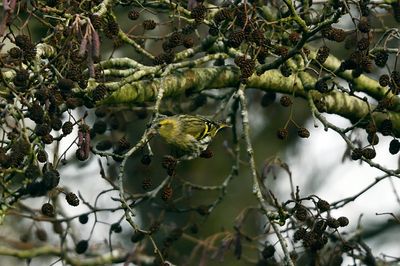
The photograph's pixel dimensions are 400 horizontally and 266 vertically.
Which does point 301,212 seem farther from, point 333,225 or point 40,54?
point 40,54

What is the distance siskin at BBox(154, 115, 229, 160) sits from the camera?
260 inches

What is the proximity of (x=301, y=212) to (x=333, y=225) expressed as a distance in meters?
0.21

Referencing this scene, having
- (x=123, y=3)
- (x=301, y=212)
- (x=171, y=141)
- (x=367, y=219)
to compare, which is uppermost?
(x=123, y=3)

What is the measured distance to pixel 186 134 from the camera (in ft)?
22.1

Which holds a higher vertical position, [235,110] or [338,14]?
[338,14]

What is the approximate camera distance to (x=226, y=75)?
698cm

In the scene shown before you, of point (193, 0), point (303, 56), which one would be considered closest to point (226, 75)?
point (303, 56)

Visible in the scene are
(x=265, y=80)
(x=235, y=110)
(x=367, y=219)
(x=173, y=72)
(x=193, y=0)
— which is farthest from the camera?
(x=367, y=219)

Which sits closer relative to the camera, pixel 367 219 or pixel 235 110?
pixel 235 110

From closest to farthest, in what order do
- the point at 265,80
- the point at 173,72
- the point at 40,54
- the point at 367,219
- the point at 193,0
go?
the point at 193,0 → the point at 40,54 → the point at 173,72 → the point at 265,80 → the point at 367,219

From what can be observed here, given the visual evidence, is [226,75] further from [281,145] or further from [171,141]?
[281,145]

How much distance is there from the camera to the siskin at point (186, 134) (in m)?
6.61

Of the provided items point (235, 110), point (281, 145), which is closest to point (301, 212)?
point (235, 110)

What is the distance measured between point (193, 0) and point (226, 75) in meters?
2.00
